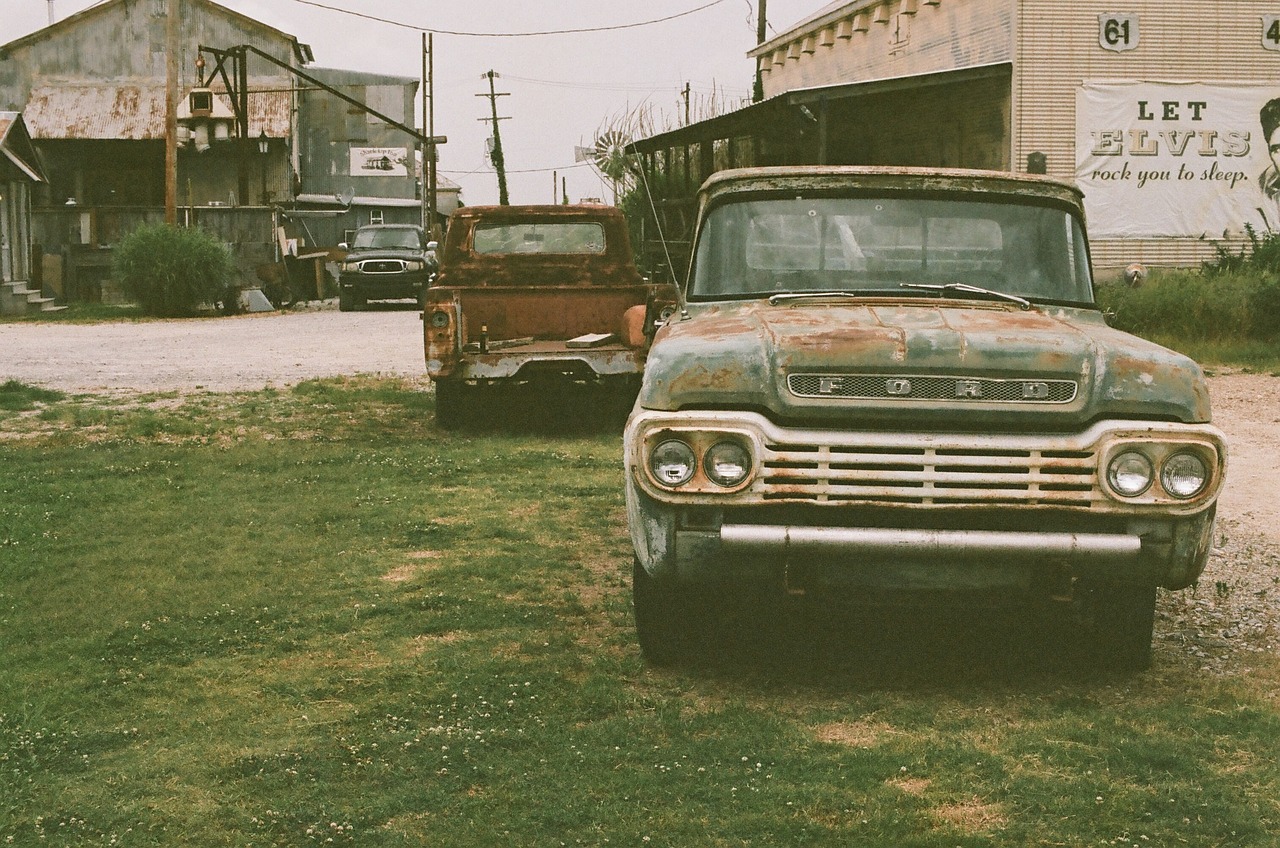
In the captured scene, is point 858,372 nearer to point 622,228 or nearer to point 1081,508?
point 1081,508

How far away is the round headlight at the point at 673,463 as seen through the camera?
4832 millimetres

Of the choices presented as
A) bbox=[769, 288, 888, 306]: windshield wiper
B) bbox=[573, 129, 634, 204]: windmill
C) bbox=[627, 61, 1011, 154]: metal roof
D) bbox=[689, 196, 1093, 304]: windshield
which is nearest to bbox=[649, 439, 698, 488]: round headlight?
bbox=[769, 288, 888, 306]: windshield wiper

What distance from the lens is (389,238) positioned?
35125 millimetres

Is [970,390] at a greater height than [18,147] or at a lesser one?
lesser

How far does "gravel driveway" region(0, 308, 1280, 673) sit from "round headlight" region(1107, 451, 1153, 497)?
1.15 meters

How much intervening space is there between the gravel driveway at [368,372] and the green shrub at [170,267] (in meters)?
1.05

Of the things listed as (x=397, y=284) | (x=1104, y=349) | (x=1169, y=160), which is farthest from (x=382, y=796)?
(x=397, y=284)

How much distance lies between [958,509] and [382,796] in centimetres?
191

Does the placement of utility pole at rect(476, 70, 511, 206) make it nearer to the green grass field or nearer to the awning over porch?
the awning over porch

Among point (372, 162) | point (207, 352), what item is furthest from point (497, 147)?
point (207, 352)

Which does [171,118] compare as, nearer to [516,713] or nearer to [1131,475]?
[516,713]

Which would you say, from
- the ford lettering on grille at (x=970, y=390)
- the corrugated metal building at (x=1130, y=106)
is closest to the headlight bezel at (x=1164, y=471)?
the ford lettering on grille at (x=970, y=390)

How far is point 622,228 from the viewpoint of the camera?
514 inches

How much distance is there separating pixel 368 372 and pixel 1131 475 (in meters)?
13.2
